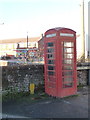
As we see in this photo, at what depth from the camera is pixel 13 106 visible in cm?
574

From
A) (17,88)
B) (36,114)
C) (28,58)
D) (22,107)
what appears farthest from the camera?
(28,58)

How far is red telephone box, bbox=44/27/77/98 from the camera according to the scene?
675 centimetres

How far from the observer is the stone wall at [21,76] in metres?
7.02

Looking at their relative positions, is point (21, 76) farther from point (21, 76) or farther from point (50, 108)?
point (50, 108)

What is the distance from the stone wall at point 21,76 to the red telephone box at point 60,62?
674 millimetres

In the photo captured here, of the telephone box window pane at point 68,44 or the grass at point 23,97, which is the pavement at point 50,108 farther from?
the telephone box window pane at point 68,44

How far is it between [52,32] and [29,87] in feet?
8.48

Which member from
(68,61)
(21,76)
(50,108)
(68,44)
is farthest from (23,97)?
(68,44)

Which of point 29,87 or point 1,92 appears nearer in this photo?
point 1,92

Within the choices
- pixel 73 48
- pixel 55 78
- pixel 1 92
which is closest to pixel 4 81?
pixel 1 92

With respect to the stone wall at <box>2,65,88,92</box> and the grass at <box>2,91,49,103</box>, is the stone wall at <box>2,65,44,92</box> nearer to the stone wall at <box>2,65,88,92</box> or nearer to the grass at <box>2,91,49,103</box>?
the stone wall at <box>2,65,88,92</box>

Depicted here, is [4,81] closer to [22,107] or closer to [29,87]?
[29,87]

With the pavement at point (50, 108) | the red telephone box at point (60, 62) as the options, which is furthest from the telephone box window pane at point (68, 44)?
the pavement at point (50, 108)

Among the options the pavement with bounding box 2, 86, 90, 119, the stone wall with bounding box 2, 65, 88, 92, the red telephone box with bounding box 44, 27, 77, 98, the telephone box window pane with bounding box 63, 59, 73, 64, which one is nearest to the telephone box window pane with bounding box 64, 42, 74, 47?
the red telephone box with bounding box 44, 27, 77, 98
